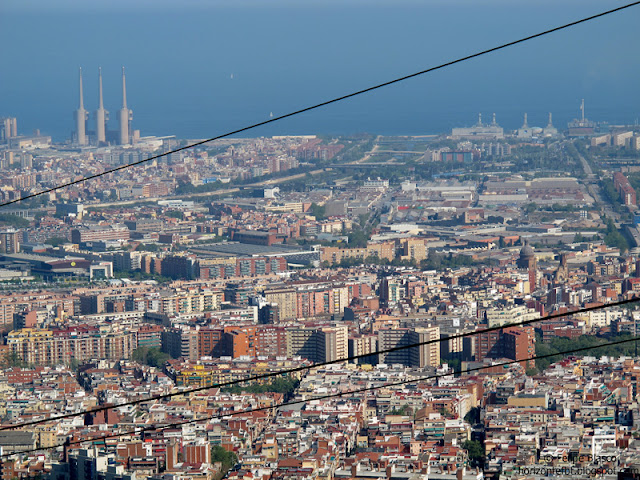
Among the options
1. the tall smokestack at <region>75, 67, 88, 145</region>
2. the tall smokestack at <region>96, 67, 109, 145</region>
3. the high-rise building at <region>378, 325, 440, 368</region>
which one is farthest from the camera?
the tall smokestack at <region>75, 67, 88, 145</region>

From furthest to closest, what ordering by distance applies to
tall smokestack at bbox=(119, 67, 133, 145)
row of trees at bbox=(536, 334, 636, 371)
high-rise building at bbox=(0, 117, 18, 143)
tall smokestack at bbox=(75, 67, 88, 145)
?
tall smokestack at bbox=(75, 67, 88, 145) → tall smokestack at bbox=(119, 67, 133, 145) → high-rise building at bbox=(0, 117, 18, 143) → row of trees at bbox=(536, 334, 636, 371)

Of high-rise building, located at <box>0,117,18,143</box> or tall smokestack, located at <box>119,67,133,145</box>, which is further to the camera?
tall smokestack, located at <box>119,67,133,145</box>

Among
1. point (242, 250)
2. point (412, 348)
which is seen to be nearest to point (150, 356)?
point (412, 348)

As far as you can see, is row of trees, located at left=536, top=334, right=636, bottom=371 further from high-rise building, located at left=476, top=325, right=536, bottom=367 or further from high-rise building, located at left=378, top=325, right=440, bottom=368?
high-rise building, located at left=378, top=325, right=440, bottom=368

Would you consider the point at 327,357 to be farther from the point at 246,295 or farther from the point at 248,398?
the point at 246,295

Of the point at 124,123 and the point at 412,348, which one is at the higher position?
the point at 124,123

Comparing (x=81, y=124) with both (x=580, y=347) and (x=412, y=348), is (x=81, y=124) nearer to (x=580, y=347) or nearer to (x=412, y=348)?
(x=412, y=348)

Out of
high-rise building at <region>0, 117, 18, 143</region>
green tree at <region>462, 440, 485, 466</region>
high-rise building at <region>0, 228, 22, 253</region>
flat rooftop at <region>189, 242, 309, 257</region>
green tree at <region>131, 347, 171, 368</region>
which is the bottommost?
green tree at <region>462, 440, 485, 466</region>

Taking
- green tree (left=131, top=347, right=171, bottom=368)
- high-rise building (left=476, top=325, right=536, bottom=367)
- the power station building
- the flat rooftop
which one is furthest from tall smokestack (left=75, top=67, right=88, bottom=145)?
high-rise building (left=476, top=325, right=536, bottom=367)

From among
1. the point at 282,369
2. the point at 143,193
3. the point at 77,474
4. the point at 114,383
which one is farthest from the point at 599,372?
the point at 143,193
